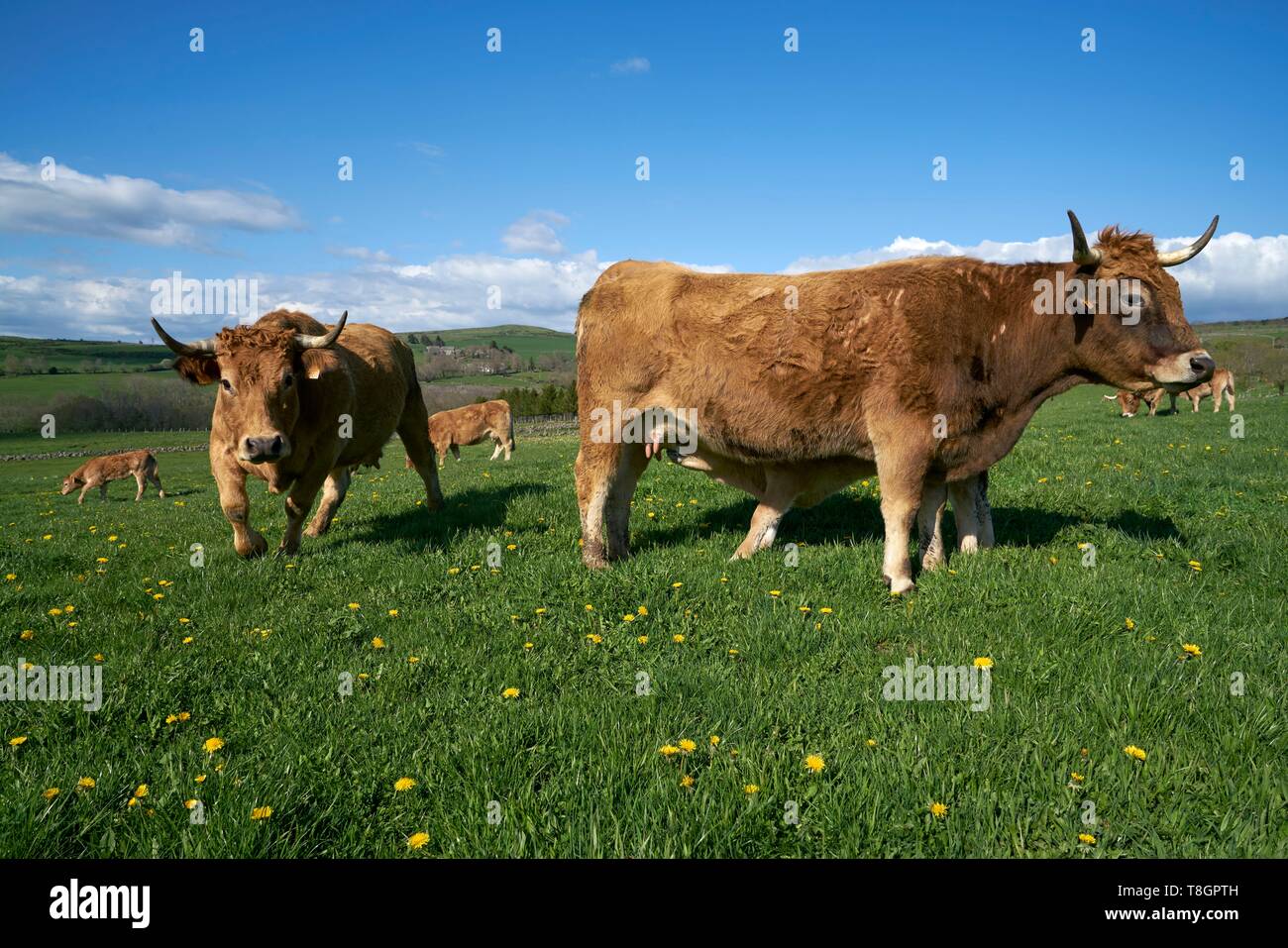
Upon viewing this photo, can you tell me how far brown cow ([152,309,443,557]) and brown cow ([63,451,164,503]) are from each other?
19.3m

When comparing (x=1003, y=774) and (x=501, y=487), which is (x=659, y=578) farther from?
(x=501, y=487)

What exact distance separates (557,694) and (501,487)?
8.90 meters

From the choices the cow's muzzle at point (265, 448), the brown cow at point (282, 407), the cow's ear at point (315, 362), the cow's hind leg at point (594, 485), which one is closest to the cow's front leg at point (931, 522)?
the cow's hind leg at point (594, 485)

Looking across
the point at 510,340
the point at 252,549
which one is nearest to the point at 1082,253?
the point at 252,549

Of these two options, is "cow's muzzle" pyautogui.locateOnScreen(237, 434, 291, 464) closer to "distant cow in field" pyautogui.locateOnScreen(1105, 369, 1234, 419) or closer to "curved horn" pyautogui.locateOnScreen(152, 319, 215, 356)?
"curved horn" pyautogui.locateOnScreen(152, 319, 215, 356)

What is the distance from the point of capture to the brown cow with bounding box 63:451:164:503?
2386cm

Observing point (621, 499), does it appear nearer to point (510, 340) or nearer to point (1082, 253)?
point (1082, 253)

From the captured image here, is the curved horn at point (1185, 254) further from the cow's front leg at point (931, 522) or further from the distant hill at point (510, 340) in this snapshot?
the distant hill at point (510, 340)

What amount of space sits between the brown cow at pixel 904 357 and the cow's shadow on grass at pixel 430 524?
8.41ft

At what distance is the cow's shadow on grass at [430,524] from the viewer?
854 cm

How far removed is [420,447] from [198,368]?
12.6ft

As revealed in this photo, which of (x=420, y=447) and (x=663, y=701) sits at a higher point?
(x=420, y=447)

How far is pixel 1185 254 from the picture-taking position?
6.03 metres

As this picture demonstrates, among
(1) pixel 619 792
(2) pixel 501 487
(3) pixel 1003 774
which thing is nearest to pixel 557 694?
(1) pixel 619 792
